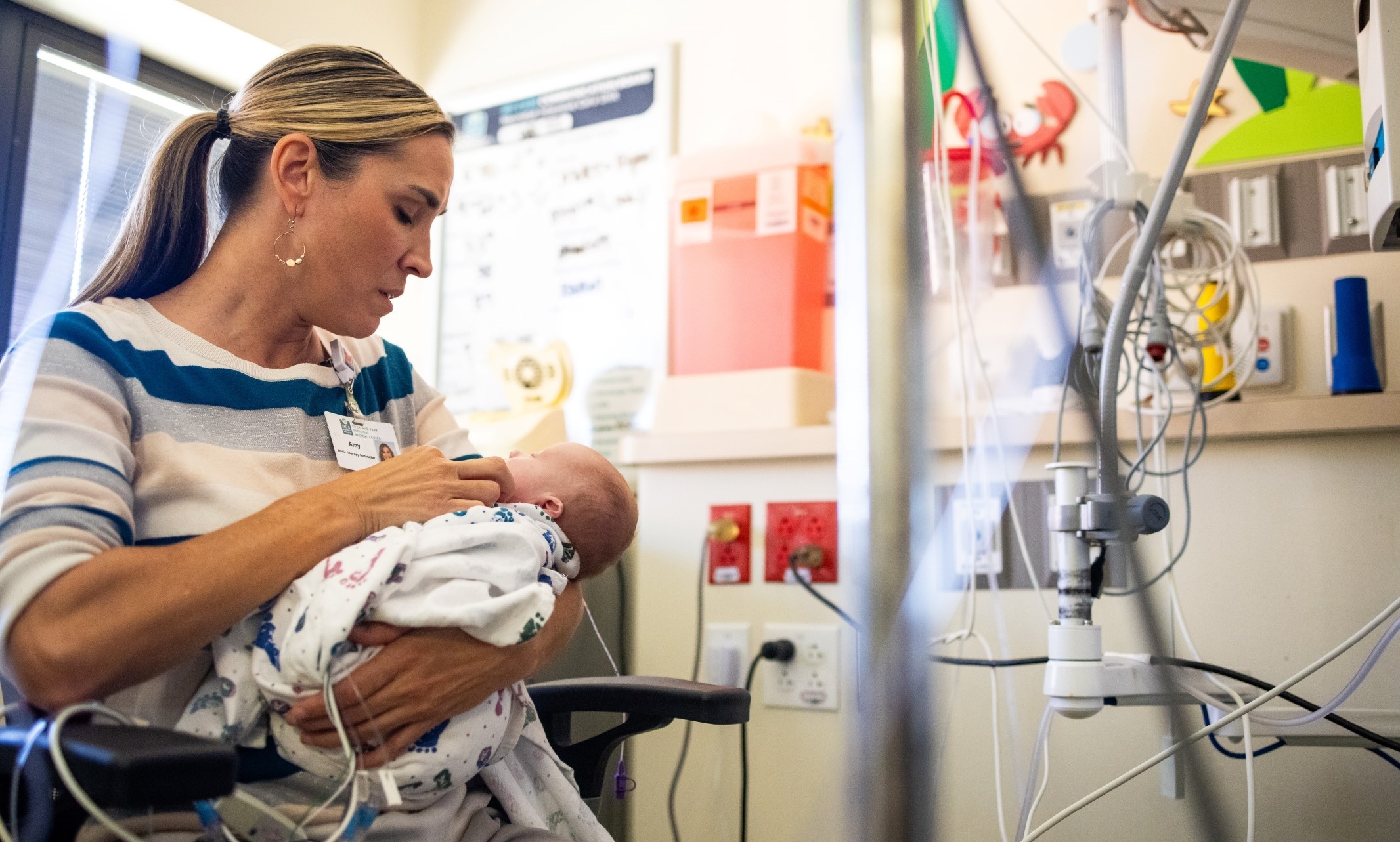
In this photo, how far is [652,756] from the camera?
1.60 metres

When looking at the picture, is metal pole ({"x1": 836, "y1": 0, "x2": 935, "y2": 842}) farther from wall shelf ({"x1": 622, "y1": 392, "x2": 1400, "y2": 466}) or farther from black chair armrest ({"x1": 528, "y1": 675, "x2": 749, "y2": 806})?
black chair armrest ({"x1": 528, "y1": 675, "x2": 749, "y2": 806})

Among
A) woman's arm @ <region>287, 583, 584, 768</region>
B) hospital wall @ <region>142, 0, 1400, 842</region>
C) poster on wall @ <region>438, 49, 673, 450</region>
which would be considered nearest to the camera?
woman's arm @ <region>287, 583, 584, 768</region>

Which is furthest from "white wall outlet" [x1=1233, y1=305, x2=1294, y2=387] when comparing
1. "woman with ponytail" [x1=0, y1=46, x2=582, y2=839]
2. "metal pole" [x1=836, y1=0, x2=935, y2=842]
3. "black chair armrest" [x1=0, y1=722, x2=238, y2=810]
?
"black chair armrest" [x1=0, y1=722, x2=238, y2=810]

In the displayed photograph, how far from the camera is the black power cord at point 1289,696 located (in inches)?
42.4

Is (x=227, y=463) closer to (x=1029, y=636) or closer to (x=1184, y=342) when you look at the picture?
(x=1029, y=636)

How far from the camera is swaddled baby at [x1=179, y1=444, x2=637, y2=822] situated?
705 millimetres

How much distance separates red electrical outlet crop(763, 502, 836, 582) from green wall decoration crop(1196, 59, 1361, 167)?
843mm

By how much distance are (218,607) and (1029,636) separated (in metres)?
1.00

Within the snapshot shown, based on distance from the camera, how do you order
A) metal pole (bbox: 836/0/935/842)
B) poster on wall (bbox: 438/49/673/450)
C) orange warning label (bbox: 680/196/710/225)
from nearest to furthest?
metal pole (bbox: 836/0/935/842)
orange warning label (bbox: 680/196/710/225)
poster on wall (bbox: 438/49/673/450)

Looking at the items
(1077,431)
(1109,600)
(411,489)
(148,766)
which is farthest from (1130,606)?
(148,766)

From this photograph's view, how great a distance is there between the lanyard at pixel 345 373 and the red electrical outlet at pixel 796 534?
763 mm

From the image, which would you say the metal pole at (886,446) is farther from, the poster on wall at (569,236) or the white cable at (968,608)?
the poster on wall at (569,236)

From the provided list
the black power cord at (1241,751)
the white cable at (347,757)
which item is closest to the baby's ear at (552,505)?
the white cable at (347,757)

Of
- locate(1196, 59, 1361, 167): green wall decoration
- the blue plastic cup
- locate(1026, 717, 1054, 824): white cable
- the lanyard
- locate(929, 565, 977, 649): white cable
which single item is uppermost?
locate(1196, 59, 1361, 167): green wall decoration
